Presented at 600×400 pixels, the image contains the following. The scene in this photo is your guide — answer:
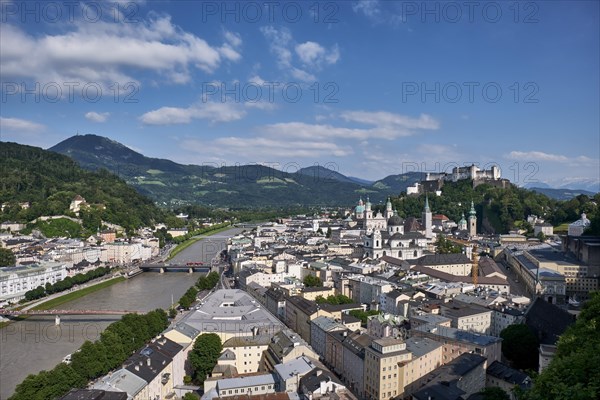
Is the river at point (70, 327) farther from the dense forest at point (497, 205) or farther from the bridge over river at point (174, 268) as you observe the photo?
the dense forest at point (497, 205)

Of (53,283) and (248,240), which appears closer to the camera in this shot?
(53,283)

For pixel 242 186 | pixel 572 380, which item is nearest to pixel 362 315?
pixel 572 380

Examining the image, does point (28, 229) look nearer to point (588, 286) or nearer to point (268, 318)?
point (268, 318)

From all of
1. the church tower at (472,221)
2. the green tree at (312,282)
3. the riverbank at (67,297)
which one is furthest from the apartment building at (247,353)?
the church tower at (472,221)

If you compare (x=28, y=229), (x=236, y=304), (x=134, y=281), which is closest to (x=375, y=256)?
(x=236, y=304)

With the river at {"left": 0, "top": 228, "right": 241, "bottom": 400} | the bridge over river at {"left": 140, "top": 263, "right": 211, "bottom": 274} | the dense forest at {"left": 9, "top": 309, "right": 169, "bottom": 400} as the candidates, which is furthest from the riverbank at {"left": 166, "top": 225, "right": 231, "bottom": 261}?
the dense forest at {"left": 9, "top": 309, "right": 169, "bottom": 400}
